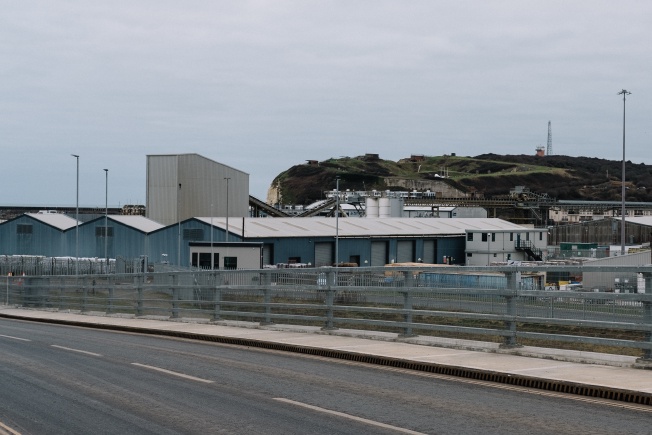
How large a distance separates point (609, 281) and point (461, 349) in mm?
3529

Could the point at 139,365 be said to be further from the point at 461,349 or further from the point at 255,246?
the point at 255,246

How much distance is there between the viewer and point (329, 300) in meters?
21.1

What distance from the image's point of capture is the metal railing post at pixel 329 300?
20828mm

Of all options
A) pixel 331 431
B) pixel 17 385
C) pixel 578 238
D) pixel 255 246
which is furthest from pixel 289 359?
pixel 578 238

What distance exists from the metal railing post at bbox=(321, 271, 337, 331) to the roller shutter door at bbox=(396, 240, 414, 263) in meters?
65.8

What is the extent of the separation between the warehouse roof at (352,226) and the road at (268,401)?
56174 millimetres

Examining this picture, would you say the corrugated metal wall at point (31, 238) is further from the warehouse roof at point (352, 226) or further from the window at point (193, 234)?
the warehouse roof at point (352, 226)

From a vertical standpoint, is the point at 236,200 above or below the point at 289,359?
above

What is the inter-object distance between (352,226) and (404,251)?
18.7 ft

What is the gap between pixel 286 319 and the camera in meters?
23.2

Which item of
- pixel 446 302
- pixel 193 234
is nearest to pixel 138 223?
pixel 193 234

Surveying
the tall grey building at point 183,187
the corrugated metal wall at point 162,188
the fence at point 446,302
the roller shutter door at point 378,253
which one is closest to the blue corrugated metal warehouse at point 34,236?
the corrugated metal wall at point 162,188

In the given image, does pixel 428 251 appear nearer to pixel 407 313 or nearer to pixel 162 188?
pixel 162 188

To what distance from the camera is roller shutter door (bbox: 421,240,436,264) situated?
90.4 metres
